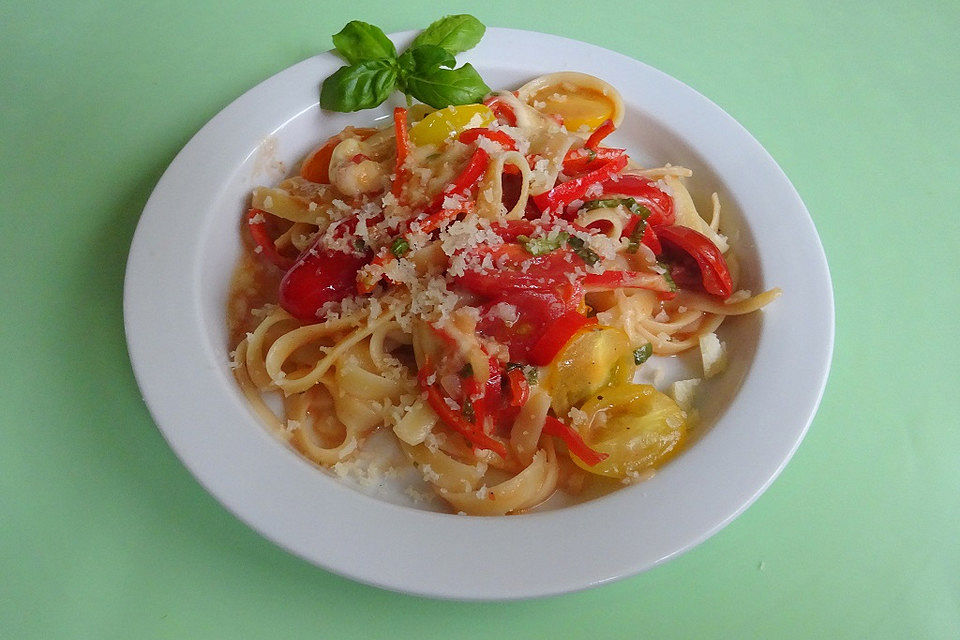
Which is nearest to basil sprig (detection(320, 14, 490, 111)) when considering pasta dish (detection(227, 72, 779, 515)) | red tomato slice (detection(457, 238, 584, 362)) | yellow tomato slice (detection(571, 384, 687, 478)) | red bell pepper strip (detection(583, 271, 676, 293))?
pasta dish (detection(227, 72, 779, 515))

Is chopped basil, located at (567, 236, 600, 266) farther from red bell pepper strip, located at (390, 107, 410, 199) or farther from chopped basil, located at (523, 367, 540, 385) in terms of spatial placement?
red bell pepper strip, located at (390, 107, 410, 199)

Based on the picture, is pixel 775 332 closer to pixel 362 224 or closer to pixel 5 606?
pixel 362 224

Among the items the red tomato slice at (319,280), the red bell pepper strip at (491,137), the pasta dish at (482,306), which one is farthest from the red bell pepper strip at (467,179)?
the red tomato slice at (319,280)

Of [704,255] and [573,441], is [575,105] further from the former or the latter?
[573,441]

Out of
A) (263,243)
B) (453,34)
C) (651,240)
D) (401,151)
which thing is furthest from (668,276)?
(263,243)

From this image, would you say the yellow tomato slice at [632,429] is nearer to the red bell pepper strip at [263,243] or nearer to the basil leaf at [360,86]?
the red bell pepper strip at [263,243]

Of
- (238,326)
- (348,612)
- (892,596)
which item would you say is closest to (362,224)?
(238,326)

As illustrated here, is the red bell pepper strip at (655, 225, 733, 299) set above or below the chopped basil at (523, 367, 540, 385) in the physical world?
above
